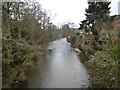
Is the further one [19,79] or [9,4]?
[9,4]

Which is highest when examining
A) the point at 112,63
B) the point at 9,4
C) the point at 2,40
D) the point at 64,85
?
the point at 9,4

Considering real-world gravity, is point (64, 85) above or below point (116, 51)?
below

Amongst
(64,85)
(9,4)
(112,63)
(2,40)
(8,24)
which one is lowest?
(64,85)

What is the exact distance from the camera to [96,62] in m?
14.4

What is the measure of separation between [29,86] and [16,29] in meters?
6.79

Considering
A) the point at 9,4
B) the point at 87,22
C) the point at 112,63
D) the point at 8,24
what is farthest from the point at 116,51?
the point at 87,22

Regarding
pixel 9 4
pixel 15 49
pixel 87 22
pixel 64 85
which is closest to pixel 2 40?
pixel 15 49

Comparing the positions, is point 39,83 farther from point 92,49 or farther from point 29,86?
point 92,49

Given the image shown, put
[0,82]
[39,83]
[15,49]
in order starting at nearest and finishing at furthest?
[0,82] → [39,83] → [15,49]

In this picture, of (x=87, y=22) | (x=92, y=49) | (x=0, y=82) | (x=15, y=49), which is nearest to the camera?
(x=0, y=82)

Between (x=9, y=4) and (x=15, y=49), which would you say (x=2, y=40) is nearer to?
(x=15, y=49)

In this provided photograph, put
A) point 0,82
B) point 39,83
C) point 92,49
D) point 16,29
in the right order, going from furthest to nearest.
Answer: point 92,49 < point 16,29 < point 39,83 < point 0,82

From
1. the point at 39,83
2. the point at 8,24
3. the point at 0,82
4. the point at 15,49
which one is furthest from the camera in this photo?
the point at 8,24

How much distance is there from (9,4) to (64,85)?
9899 millimetres
